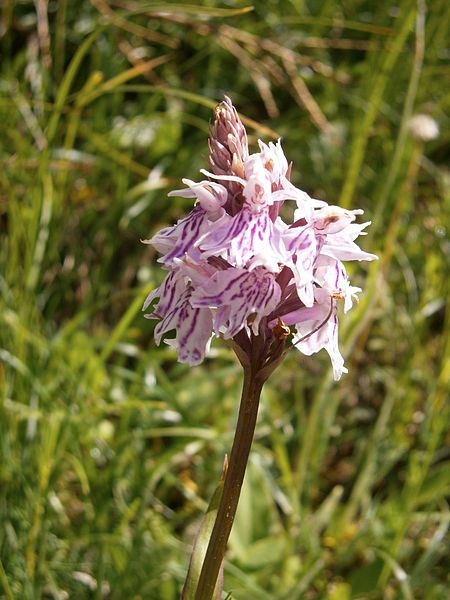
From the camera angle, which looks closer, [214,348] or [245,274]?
[245,274]

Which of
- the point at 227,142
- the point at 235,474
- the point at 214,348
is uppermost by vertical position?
the point at 227,142

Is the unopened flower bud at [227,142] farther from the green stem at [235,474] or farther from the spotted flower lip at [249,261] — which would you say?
the green stem at [235,474]

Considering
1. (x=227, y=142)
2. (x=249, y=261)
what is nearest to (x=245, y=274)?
(x=249, y=261)

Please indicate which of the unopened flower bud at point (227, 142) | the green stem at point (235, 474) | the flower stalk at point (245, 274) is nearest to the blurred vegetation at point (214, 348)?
the green stem at point (235, 474)

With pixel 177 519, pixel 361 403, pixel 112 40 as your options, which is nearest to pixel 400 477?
pixel 361 403

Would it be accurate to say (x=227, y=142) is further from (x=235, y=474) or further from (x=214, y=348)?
(x=214, y=348)

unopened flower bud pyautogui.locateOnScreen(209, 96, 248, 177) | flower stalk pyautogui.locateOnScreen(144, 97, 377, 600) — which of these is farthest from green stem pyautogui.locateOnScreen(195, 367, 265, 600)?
→ unopened flower bud pyautogui.locateOnScreen(209, 96, 248, 177)
